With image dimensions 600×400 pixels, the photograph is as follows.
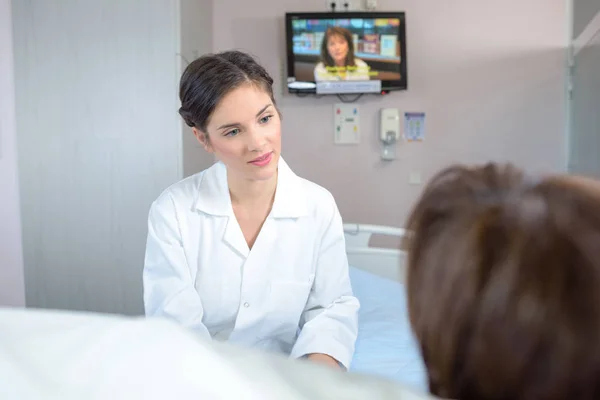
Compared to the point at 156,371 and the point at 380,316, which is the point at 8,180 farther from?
the point at 156,371

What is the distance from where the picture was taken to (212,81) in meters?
1.24

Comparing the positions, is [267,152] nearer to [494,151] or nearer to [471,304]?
[471,304]

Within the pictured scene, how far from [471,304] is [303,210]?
102cm

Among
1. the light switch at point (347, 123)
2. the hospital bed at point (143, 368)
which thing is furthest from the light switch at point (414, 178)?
the hospital bed at point (143, 368)

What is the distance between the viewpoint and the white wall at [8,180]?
238cm

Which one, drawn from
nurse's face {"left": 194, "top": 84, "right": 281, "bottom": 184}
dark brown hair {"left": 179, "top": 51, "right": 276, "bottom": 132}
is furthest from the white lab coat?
dark brown hair {"left": 179, "top": 51, "right": 276, "bottom": 132}

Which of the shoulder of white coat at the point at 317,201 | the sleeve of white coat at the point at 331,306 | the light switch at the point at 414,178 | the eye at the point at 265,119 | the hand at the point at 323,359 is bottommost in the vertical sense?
the hand at the point at 323,359

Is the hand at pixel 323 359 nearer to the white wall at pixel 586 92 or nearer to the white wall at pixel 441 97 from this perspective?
the white wall at pixel 586 92

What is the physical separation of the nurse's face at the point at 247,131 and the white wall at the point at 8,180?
1.52 m

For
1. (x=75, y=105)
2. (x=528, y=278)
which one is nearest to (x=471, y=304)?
(x=528, y=278)

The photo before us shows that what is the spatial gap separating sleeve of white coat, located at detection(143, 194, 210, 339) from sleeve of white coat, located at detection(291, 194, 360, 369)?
0.26m

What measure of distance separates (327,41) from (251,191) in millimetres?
1962

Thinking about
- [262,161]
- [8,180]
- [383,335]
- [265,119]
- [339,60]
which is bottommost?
[383,335]

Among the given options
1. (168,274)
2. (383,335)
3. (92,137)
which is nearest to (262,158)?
(168,274)
